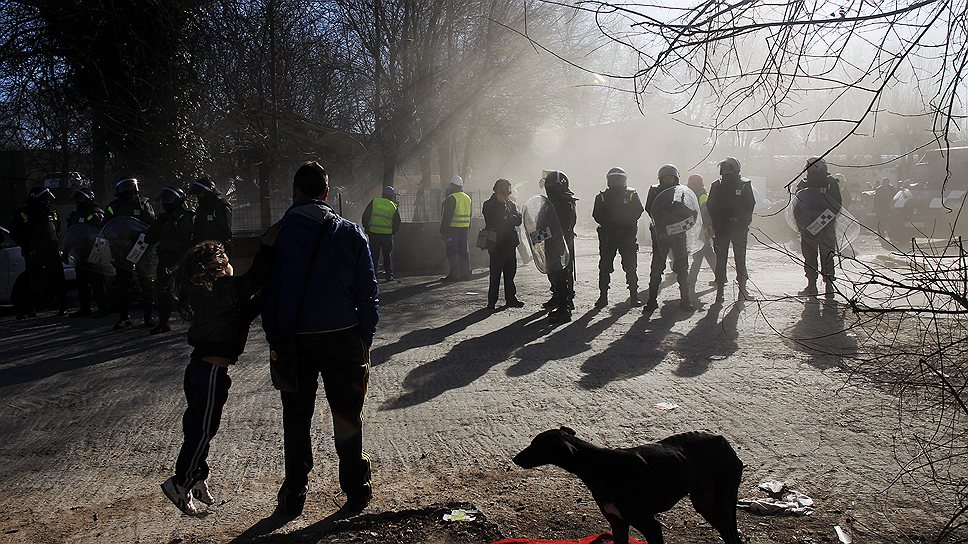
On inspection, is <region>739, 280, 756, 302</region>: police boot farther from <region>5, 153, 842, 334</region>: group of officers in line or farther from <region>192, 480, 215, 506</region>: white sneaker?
<region>192, 480, 215, 506</region>: white sneaker

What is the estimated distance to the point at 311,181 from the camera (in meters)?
4.37

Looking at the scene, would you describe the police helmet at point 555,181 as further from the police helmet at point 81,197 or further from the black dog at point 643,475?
the black dog at point 643,475

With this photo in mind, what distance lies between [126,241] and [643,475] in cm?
879

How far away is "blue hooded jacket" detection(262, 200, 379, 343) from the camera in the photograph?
13.9 ft

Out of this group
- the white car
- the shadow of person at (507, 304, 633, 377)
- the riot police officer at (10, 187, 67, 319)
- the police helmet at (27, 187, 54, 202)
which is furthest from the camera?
the white car

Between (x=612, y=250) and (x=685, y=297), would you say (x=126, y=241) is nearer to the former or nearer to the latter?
(x=612, y=250)

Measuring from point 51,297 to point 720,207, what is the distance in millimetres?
10151

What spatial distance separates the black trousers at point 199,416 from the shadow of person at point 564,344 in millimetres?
3492

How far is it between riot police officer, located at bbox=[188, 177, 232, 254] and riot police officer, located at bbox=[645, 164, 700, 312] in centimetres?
530

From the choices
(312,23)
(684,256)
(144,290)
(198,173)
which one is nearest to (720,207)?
(684,256)

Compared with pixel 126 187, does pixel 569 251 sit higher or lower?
lower

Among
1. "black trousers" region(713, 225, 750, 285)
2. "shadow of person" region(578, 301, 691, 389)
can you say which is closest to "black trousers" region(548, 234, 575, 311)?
"shadow of person" region(578, 301, 691, 389)

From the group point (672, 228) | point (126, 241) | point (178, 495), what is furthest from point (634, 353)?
point (126, 241)

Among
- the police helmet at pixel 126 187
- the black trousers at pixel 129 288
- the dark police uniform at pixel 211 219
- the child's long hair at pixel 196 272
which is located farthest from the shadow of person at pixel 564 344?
the police helmet at pixel 126 187
